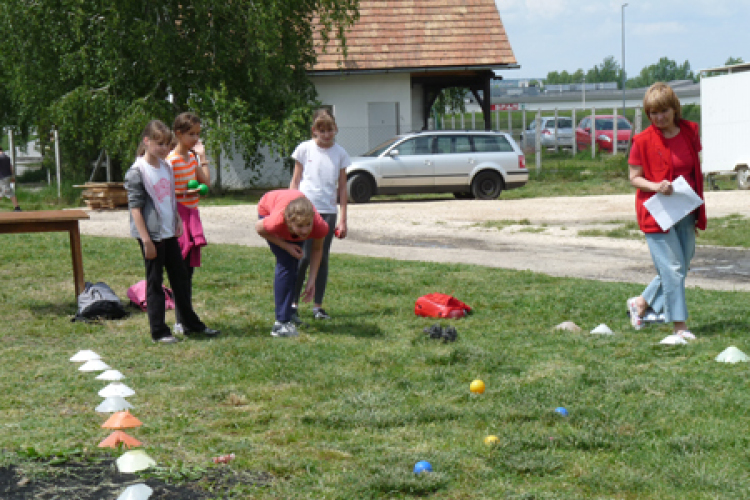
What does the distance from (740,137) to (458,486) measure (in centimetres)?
2013

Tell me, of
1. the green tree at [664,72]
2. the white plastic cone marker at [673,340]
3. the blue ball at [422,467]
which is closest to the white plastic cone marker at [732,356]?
the white plastic cone marker at [673,340]

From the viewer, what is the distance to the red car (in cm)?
3450

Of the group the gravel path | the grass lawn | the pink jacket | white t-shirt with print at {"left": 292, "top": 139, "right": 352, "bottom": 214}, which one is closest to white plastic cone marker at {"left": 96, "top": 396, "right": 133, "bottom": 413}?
the grass lawn

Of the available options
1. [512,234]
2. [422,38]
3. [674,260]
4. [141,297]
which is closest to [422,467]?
[674,260]

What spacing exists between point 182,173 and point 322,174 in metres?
1.08

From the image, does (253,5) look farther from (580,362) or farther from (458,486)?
(458,486)

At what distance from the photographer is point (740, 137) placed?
2138 centimetres

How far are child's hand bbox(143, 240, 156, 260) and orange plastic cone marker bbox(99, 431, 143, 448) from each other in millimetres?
2314

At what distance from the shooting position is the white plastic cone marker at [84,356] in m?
5.80

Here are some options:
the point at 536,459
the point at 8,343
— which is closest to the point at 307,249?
the point at 8,343

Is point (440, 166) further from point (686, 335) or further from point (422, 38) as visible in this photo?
point (686, 335)

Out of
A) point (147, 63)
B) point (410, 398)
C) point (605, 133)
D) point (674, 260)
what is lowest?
point (410, 398)

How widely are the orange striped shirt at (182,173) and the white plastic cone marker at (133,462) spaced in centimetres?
318

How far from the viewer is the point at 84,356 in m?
5.85
